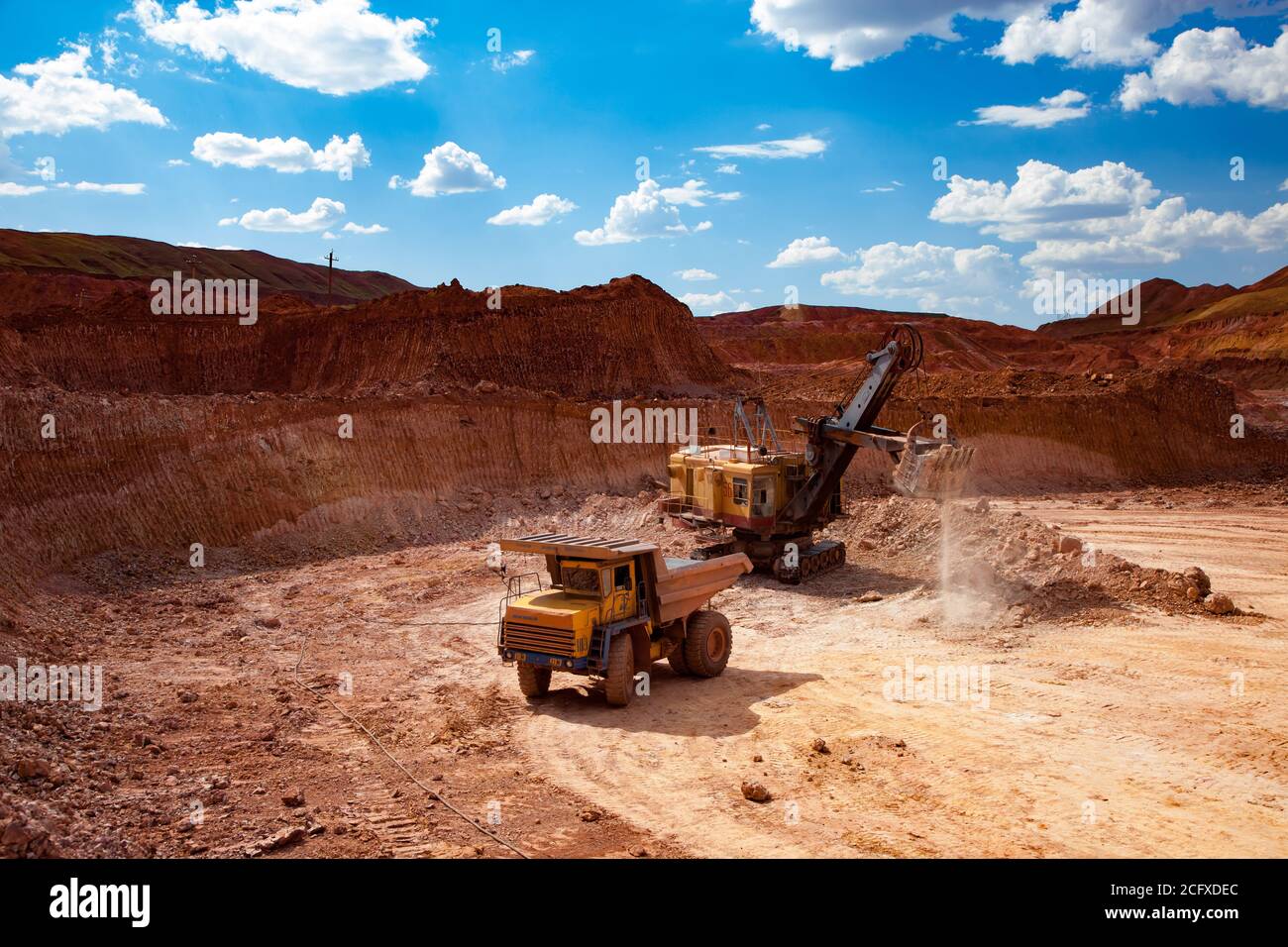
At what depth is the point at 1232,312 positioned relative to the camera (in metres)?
78.0

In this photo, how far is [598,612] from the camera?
1168 cm

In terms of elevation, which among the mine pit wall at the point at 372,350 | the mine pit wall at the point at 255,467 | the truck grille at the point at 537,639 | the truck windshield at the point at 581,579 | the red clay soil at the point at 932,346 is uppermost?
the red clay soil at the point at 932,346

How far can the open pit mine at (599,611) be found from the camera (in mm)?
8969

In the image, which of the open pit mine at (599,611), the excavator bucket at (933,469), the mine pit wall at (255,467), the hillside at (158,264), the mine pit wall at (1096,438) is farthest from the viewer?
the hillside at (158,264)

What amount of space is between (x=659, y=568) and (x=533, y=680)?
218 centimetres

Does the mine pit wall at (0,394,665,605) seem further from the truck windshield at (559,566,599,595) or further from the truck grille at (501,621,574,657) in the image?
the truck windshield at (559,566,599,595)

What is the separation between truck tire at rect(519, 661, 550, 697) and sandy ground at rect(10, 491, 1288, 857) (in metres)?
0.19

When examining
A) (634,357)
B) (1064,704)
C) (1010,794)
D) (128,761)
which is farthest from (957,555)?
(634,357)

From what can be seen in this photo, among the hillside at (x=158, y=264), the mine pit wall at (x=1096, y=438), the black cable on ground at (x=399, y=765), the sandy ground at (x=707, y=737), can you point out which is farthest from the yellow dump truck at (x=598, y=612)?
the hillside at (x=158, y=264)

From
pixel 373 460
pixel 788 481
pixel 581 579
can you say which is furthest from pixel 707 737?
pixel 373 460

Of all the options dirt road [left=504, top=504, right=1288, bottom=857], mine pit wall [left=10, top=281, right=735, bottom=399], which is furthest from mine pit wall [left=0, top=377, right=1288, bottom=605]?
dirt road [left=504, top=504, right=1288, bottom=857]

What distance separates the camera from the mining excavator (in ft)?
61.4

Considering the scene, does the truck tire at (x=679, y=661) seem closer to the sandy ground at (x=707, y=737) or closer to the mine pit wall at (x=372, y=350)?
the sandy ground at (x=707, y=737)

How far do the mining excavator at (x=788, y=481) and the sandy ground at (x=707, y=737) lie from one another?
1.65 meters
